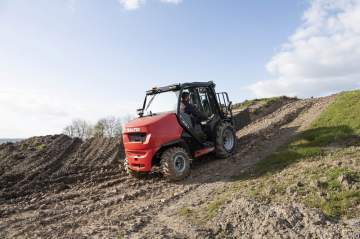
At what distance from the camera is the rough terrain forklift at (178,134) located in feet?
34.6

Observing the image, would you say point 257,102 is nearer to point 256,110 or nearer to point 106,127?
point 256,110

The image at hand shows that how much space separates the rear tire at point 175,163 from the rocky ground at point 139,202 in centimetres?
23

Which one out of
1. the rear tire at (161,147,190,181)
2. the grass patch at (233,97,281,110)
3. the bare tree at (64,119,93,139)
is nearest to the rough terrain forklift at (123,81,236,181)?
the rear tire at (161,147,190,181)

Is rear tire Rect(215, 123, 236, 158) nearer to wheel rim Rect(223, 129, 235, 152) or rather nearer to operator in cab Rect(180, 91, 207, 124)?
wheel rim Rect(223, 129, 235, 152)

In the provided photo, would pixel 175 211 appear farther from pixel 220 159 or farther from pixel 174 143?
pixel 220 159

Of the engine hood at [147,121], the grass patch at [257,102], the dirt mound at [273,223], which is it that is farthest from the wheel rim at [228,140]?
the grass patch at [257,102]

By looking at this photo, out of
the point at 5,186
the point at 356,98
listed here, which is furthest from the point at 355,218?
the point at 356,98

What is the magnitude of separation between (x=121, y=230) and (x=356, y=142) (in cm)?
718

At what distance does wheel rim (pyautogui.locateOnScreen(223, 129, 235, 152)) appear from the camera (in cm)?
1269

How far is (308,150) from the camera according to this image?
10.8m

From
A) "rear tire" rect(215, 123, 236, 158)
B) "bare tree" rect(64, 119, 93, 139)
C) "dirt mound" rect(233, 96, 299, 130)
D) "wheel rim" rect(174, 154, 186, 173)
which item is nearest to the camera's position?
"wheel rim" rect(174, 154, 186, 173)

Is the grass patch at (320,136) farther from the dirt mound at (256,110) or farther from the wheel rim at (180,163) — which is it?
the dirt mound at (256,110)

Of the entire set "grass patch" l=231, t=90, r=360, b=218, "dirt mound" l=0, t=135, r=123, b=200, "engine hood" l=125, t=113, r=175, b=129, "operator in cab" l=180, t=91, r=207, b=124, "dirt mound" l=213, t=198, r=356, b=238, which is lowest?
"dirt mound" l=213, t=198, r=356, b=238

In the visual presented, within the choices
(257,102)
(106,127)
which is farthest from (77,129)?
(257,102)
